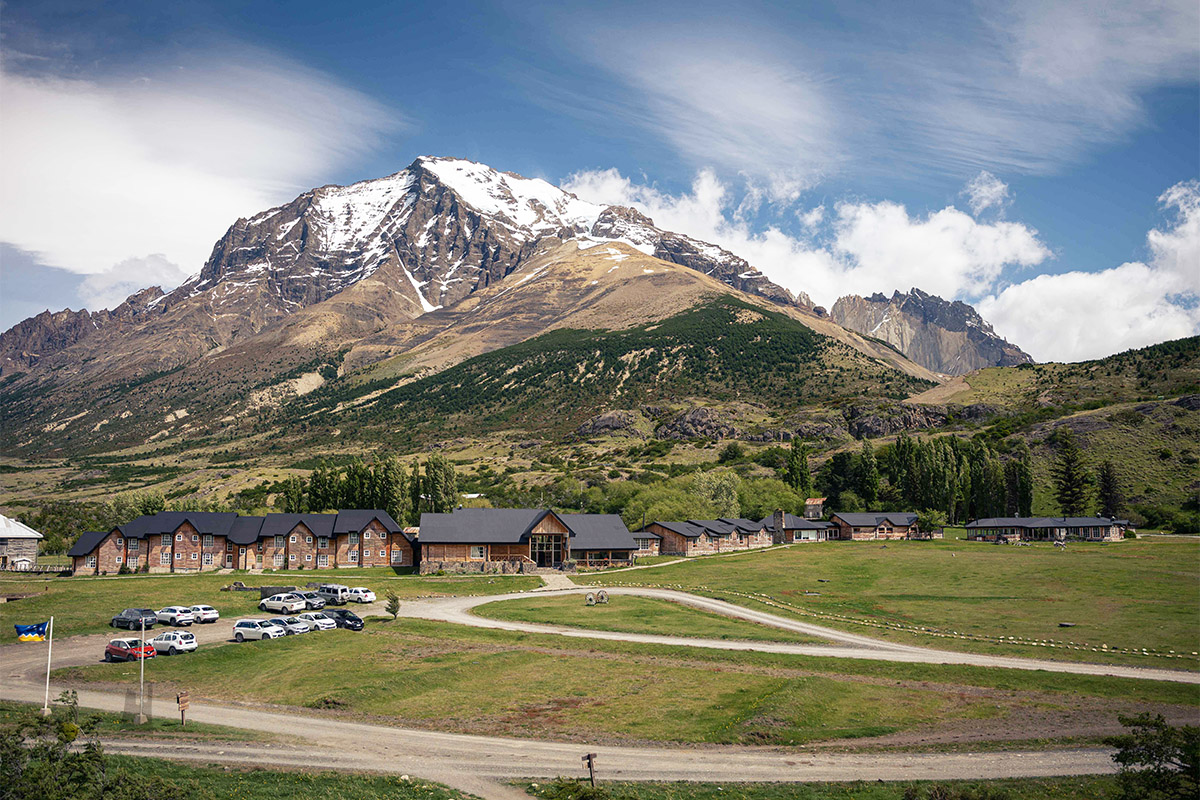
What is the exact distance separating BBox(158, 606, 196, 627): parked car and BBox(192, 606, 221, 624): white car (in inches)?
21.3

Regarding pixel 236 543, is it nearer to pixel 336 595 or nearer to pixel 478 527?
pixel 478 527

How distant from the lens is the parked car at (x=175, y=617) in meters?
57.0

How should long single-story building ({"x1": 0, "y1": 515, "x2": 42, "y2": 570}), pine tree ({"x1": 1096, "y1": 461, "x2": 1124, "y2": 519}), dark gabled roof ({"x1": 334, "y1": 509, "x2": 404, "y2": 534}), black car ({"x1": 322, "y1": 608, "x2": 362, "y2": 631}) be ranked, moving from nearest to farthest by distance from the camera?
1. black car ({"x1": 322, "y1": 608, "x2": 362, "y2": 631})
2. long single-story building ({"x1": 0, "y1": 515, "x2": 42, "y2": 570})
3. dark gabled roof ({"x1": 334, "y1": 509, "x2": 404, "y2": 534})
4. pine tree ({"x1": 1096, "y1": 461, "x2": 1124, "y2": 519})

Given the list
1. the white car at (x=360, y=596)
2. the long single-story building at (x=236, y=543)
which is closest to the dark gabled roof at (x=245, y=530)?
the long single-story building at (x=236, y=543)

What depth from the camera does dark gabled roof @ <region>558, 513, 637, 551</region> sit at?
104438 millimetres

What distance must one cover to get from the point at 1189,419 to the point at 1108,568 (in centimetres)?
9339

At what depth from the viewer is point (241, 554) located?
328 feet

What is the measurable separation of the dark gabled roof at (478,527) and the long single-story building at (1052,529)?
256 feet

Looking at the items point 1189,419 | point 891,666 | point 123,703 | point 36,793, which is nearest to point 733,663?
point 891,666

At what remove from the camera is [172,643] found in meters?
46.5

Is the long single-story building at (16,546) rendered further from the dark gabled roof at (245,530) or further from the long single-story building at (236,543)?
the dark gabled roof at (245,530)

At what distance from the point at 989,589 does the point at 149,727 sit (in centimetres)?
7404

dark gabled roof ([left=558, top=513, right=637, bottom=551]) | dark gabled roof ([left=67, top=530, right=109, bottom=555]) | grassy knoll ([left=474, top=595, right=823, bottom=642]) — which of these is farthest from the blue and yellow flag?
dark gabled roof ([left=67, top=530, right=109, bottom=555])

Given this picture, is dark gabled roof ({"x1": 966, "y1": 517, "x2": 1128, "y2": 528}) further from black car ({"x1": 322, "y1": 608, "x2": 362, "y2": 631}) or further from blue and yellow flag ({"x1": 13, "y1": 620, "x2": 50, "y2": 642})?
blue and yellow flag ({"x1": 13, "y1": 620, "x2": 50, "y2": 642})
